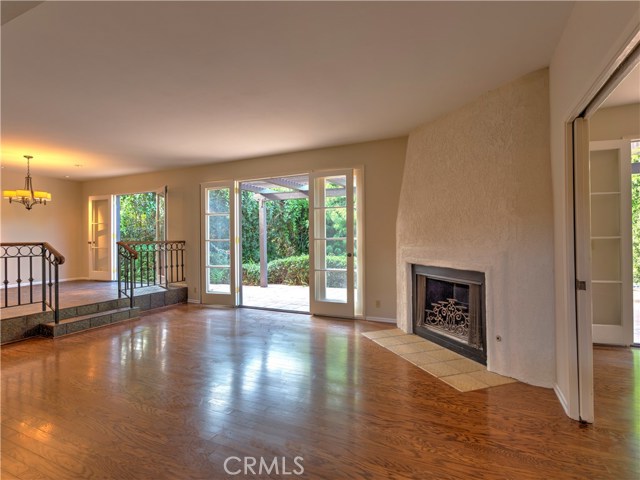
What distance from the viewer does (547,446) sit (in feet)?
6.42

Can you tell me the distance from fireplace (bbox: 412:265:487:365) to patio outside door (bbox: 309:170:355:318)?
110 cm

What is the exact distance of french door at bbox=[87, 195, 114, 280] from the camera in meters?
7.53

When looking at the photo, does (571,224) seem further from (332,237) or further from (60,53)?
(60,53)

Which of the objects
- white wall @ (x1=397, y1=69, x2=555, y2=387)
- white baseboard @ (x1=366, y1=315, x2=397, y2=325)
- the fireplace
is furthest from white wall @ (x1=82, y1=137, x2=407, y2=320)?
white wall @ (x1=397, y1=69, x2=555, y2=387)

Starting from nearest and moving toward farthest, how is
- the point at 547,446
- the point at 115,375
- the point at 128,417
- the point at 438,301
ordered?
the point at 547,446 < the point at 128,417 < the point at 115,375 < the point at 438,301

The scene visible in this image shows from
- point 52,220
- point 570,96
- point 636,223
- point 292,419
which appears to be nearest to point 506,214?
point 570,96

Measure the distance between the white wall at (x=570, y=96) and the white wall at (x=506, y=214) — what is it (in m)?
0.11

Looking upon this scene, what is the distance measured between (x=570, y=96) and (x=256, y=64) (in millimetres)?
2172

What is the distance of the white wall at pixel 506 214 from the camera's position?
2.69 meters

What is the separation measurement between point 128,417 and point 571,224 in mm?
3236

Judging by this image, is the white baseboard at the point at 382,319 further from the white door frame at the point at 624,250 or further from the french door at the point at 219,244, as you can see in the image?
the french door at the point at 219,244

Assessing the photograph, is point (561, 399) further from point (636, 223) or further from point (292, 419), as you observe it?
point (636, 223)

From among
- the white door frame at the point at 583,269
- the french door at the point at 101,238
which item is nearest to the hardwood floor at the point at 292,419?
the white door frame at the point at 583,269

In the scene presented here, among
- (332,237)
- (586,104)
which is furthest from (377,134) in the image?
(586,104)
